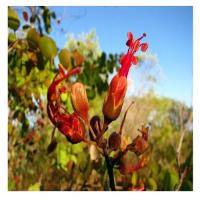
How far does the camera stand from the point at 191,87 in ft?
5.06

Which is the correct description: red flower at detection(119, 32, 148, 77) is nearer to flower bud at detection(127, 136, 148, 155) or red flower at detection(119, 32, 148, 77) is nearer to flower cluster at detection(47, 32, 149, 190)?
flower cluster at detection(47, 32, 149, 190)

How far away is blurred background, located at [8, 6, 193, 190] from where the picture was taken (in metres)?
1.54

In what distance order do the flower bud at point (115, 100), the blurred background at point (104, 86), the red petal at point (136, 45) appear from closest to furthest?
the flower bud at point (115, 100) → the red petal at point (136, 45) → the blurred background at point (104, 86)

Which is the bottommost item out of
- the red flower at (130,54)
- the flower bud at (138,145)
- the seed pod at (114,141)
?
the flower bud at (138,145)

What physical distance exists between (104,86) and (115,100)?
312 mm

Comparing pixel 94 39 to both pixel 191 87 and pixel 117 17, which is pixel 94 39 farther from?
pixel 191 87

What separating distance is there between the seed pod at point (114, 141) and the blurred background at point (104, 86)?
0.14 meters

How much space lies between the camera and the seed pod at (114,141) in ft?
4.28

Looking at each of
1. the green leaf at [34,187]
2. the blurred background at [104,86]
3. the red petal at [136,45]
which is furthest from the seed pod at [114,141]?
the green leaf at [34,187]

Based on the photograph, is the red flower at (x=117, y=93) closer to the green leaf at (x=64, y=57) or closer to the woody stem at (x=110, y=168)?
the woody stem at (x=110, y=168)

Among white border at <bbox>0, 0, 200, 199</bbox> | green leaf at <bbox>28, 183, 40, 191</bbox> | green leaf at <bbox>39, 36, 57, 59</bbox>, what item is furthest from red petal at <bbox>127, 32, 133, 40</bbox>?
green leaf at <bbox>28, 183, 40, 191</bbox>

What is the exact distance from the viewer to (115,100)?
1.30m

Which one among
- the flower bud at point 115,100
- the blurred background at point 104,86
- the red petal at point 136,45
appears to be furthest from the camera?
the blurred background at point 104,86
